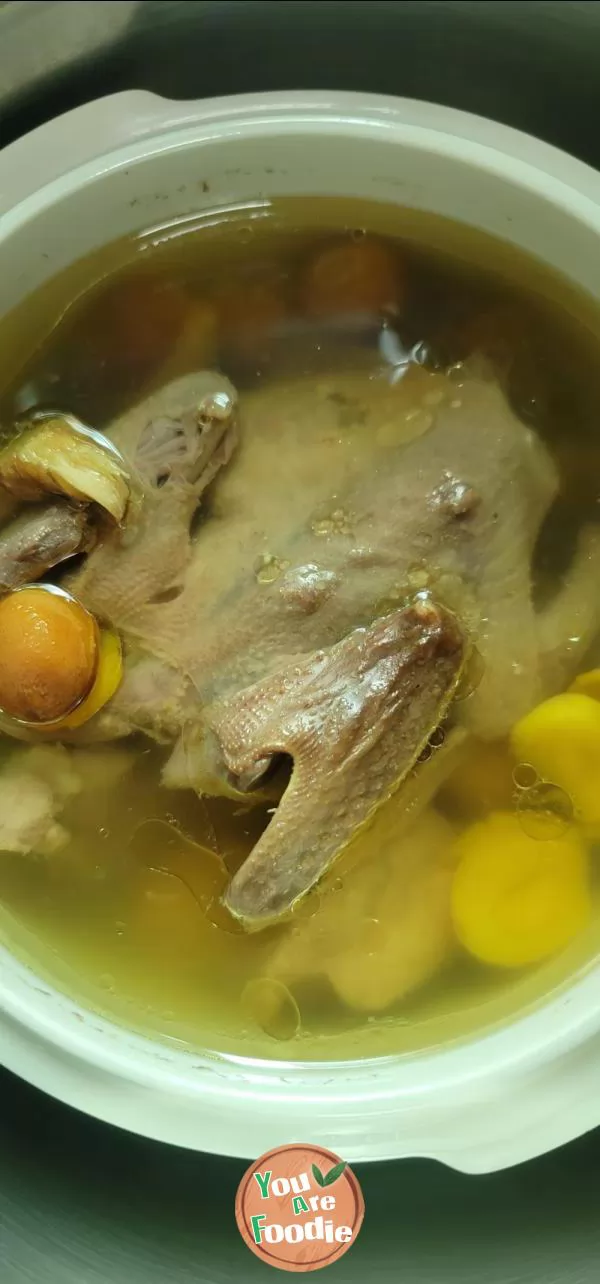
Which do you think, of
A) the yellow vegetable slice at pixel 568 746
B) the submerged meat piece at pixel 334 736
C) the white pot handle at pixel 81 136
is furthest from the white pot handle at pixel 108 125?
the yellow vegetable slice at pixel 568 746

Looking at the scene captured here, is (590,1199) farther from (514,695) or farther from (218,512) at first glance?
(218,512)

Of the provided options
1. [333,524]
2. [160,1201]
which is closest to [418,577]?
[333,524]

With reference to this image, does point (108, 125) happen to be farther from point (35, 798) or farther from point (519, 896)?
point (519, 896)

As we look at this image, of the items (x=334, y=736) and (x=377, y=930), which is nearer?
(x=334, y=736)

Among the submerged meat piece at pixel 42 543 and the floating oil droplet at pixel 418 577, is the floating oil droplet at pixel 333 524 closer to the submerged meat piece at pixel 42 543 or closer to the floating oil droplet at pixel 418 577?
the floating oil droplet at pixel 418 577

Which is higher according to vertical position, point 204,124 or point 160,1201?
point 204,124

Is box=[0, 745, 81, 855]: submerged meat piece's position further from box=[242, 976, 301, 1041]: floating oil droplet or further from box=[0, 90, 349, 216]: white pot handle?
box=[0, 90, 349, 216]: white pot handle
